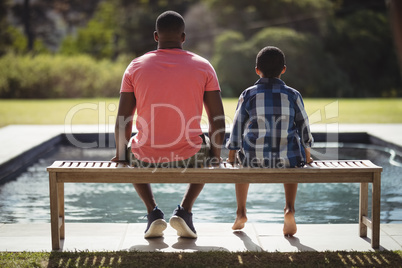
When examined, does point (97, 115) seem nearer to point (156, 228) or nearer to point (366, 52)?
point (156, 228)

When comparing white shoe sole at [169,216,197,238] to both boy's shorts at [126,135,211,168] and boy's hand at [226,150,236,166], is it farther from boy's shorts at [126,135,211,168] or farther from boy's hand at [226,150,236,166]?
boy's hand at [226,150,236,166]

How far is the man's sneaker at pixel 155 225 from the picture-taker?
11.0 feet

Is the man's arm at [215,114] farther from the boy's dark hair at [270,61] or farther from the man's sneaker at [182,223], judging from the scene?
the man's sneaker at [182,223]

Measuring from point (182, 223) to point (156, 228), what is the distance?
166 mm

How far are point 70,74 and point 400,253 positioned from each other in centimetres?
1890

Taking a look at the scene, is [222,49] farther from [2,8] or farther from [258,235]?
[258,235]

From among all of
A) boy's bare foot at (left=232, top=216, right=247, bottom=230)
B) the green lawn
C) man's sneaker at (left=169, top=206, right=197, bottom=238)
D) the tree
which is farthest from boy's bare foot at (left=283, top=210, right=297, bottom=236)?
the tree

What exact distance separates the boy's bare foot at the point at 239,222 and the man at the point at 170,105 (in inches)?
15.0

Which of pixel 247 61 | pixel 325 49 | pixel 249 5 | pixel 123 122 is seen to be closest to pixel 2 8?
pixel 249 5

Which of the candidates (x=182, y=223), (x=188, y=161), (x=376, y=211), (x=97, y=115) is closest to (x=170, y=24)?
(x=188, y=161)

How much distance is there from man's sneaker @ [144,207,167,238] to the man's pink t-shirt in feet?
1.24

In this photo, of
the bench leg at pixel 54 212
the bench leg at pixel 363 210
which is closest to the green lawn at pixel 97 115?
the bench leg at pixel 363 210

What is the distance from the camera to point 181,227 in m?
3.36

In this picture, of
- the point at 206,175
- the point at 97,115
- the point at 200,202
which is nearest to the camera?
the point at 206,175
